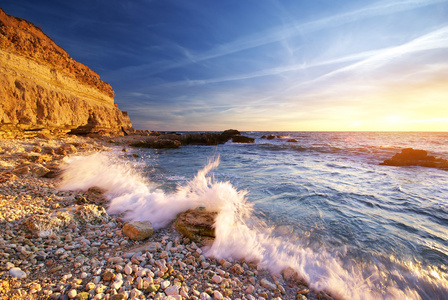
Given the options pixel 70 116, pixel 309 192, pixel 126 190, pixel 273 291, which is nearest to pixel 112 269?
pixel 273 291

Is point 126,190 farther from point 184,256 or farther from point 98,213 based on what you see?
point 184,256

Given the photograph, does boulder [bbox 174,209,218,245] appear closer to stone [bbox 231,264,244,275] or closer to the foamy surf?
the foamy surf

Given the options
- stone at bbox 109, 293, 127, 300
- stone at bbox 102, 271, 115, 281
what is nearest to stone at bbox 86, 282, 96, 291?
stone at bbox 102, 271, 115, 281

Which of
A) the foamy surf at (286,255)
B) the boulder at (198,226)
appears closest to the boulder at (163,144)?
the foamy surf at (286,255)

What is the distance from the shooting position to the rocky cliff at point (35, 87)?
1019 centimetres

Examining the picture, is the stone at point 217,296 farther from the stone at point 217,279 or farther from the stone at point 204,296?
the stone at point 217,279

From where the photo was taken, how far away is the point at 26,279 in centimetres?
189

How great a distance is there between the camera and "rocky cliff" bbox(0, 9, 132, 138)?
10188 millimetres

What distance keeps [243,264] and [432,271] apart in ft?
10.6

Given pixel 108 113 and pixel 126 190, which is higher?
pixel 108 113

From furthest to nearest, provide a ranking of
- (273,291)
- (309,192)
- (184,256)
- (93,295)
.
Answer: (309,192) → (184,256) → (273,291) → (93,295)

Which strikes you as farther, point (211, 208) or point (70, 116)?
point (70, 116)

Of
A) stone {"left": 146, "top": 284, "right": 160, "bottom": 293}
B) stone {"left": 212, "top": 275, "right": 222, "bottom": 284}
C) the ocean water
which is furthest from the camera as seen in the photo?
the ocean water

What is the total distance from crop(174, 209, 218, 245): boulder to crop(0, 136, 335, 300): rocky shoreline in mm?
134
